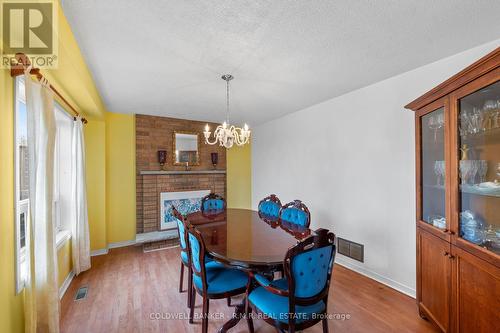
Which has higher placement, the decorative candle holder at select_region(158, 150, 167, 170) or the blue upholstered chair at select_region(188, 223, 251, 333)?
the decorative candle holder at select_region(158, 150, 167, 170)

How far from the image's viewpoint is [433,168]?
1974 mm

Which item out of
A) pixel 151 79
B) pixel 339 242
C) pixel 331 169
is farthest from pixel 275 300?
pixel 151 79

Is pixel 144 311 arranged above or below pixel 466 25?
below

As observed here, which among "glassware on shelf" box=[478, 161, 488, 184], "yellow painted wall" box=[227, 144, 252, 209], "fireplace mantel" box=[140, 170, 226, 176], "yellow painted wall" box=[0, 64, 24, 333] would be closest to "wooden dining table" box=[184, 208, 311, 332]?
"yellow painted wall" box=[0, 64, 24, 333]

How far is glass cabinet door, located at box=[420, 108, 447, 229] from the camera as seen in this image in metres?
1.84

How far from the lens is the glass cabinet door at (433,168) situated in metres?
1.84

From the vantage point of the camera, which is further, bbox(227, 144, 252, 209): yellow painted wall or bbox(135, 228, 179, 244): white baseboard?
bbox(227, 144, 252, 209): yellow painted wall

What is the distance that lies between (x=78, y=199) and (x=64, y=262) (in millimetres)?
764

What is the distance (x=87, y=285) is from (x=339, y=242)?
3385mm

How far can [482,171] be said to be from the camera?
5.21 feet

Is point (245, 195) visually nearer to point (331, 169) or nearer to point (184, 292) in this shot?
point (331, 169)

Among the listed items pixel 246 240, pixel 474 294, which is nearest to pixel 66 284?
pixel 246 240

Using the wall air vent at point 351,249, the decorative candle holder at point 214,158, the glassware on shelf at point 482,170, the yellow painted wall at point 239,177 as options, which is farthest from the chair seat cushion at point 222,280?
the yellow painted wall at point 239,177

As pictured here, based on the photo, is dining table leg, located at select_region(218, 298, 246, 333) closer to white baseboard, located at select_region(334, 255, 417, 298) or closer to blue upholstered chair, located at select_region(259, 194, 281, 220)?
blue upholstered chair, located at select_region(259, 194, 281, 220)
